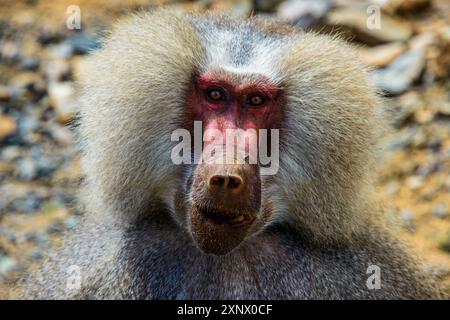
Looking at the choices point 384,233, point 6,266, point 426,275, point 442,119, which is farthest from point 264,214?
point 442,119

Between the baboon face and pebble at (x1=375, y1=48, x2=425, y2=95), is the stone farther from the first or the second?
the baboon face

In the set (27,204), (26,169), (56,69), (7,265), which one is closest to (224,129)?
(7,265)

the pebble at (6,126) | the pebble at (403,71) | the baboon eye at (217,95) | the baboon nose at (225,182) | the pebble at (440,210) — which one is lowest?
the pebble at (440,210)

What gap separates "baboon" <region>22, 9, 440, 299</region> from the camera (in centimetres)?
242

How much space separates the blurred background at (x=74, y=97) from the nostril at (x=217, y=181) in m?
2.08

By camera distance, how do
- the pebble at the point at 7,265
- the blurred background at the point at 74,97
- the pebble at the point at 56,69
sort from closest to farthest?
1. the pebble at the point at 7,265
2. the blurred background at the point at 74,97
3. the pebble at the point at 56,69

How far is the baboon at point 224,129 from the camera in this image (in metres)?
2.42

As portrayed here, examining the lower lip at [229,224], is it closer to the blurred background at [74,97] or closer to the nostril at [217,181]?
the nostril at [217,181]

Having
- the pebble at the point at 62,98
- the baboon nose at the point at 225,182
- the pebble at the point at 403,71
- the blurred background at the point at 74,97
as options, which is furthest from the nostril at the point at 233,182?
the pebble at the point at 403,71

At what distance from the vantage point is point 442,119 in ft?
16.0

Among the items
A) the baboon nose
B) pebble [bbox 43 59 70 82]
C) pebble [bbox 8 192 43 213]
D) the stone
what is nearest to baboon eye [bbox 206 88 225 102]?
the baboon nose

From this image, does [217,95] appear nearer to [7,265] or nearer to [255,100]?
[255,100]

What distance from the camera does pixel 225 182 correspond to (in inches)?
82.7

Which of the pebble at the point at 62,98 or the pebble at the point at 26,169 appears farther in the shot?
the pebble at the point at 62,98
